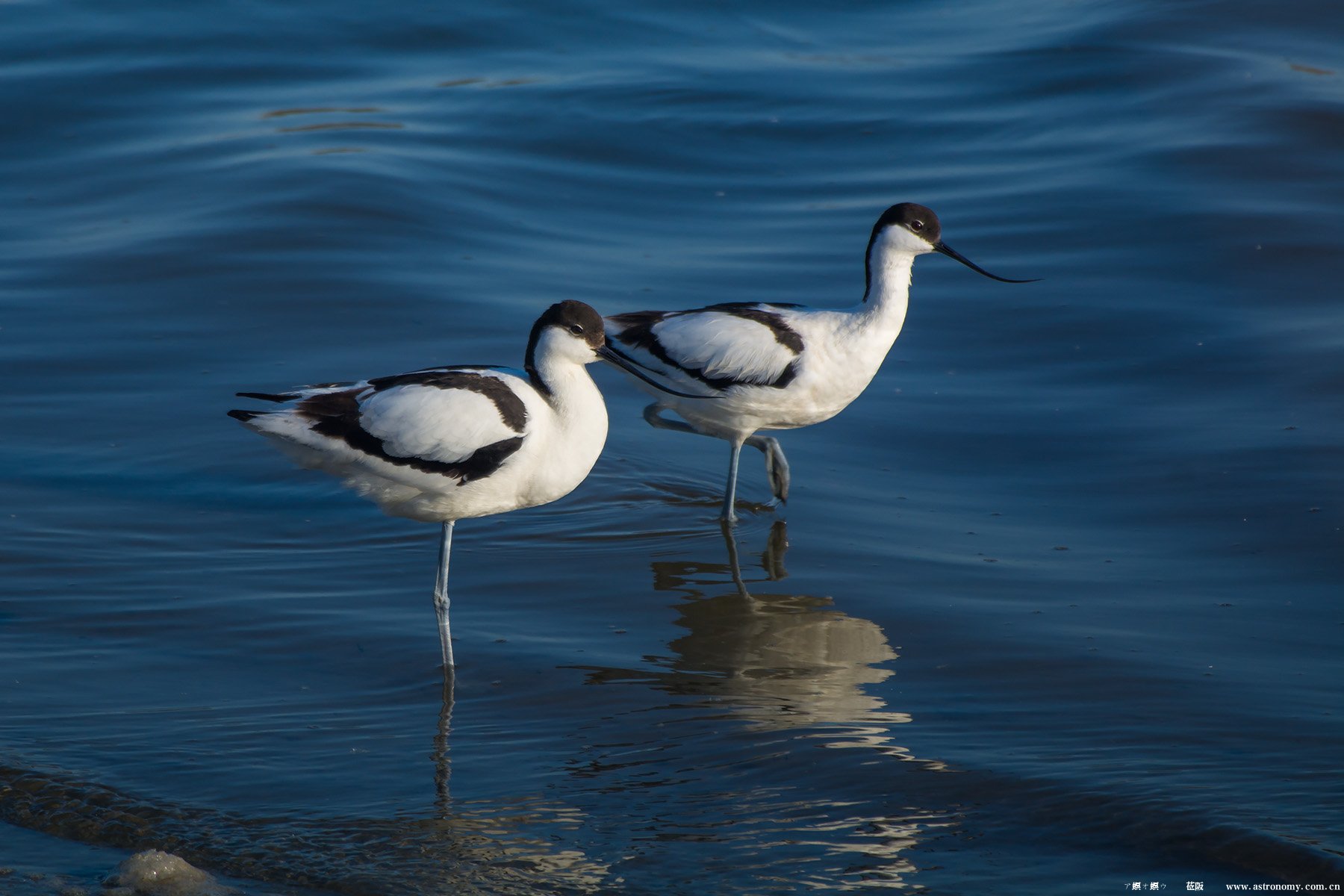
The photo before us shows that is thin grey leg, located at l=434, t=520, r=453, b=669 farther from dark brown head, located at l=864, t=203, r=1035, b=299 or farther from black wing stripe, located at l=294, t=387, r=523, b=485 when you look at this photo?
dark brown head, located at l=864, t=203, r=1035, b=299

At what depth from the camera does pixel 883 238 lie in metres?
7.45

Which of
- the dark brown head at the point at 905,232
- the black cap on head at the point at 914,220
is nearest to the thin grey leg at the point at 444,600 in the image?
the dark brown head at the point at 905,232

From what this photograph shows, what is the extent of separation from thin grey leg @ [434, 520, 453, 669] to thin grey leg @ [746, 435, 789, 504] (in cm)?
189

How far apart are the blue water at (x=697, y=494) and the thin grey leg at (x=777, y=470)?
14 centimetres

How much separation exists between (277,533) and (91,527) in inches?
32.3

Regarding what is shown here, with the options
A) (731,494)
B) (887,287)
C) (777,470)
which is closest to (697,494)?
(731,494)

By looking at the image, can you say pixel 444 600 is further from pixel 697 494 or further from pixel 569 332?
pixel 697 494

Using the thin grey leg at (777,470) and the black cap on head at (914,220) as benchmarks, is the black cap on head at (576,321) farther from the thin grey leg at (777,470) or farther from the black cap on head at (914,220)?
the black cap on head at (914,220)

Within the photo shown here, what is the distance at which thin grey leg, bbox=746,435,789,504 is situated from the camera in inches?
281

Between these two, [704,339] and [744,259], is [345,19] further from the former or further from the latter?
[704,339]

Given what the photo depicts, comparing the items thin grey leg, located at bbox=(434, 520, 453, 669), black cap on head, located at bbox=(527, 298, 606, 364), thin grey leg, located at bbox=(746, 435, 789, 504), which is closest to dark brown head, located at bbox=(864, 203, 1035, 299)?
thin grey leg, located at bbox=(746, 435, 789, 504)

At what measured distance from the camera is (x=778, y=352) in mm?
7086

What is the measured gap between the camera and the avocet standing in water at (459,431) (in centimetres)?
550

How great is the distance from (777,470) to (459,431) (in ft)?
6.95
